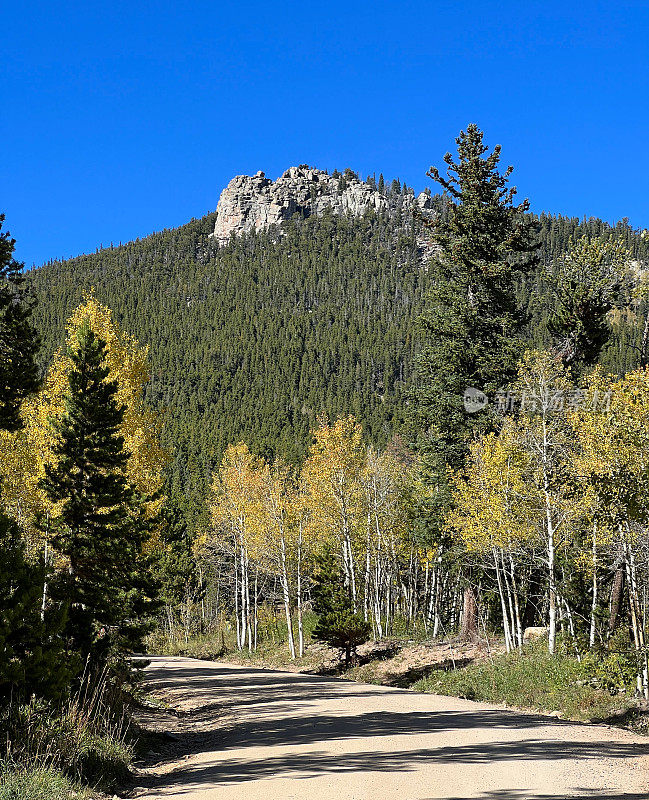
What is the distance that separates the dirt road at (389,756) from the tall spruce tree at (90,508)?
2.78 metres

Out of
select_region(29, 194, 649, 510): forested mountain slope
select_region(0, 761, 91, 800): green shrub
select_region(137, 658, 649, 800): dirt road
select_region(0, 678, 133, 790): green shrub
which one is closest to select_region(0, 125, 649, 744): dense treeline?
select_region(0, 678, 133, 790): green shrub

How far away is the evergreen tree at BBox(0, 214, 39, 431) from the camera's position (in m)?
13.7

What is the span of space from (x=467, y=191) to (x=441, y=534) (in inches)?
Answer: 522

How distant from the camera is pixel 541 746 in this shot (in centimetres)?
948

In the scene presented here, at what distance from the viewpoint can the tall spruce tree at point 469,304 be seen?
25016mm

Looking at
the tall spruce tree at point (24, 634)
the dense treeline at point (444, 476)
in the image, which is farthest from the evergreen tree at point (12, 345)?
the tall spruce tree at point (24, 634)

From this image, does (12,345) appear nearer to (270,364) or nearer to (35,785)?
(35,785)

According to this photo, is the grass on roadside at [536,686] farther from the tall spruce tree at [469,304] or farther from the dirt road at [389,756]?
the tall spruce tree at [469,304]

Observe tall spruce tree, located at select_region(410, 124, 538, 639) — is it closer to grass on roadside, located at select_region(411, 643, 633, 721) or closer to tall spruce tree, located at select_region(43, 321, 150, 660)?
grass on roadside, located at select_region(411, 643, 633, 721)

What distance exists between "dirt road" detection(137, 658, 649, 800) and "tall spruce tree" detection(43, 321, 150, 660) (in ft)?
9.12

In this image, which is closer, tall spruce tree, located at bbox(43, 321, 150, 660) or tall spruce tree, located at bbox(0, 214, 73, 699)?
tall spruce tree, located at bbox(0, 214, 73, 699)

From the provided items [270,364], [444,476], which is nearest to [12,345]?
[444,476]

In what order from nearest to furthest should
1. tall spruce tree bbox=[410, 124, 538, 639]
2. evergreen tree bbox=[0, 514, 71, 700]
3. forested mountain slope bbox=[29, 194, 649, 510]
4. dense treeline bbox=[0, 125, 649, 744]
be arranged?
1. evergreen tree bbox=[0, 514, 71, 700]
2. dense treeline bbox=[0, 125, 649, 744]
3. tall spruce tree bbox=[410, 124, 538, 639]
4. forested mountain slope bbox=[29, 194, 649, 510]

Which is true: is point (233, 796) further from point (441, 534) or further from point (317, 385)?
point (317, 385)
